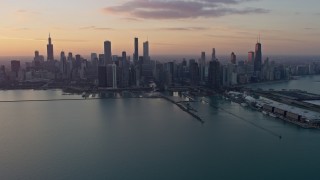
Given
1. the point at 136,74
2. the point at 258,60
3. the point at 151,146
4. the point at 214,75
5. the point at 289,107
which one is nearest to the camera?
the point at 151,146

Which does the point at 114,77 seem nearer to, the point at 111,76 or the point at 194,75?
the point at 111,76

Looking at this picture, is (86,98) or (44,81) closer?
(86,98)

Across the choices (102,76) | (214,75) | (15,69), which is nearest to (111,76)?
(102,76)

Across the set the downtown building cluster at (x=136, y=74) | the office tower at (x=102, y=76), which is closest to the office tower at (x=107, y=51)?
the downtown building cluster at (x=136, y=74)

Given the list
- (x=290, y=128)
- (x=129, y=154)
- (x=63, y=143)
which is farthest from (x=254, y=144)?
(x=63, y=143)

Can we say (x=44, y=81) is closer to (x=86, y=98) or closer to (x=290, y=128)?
(x=86, y=98)

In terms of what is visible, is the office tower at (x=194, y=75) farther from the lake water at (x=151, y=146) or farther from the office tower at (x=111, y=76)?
the lake water at (x=151, y=146)
